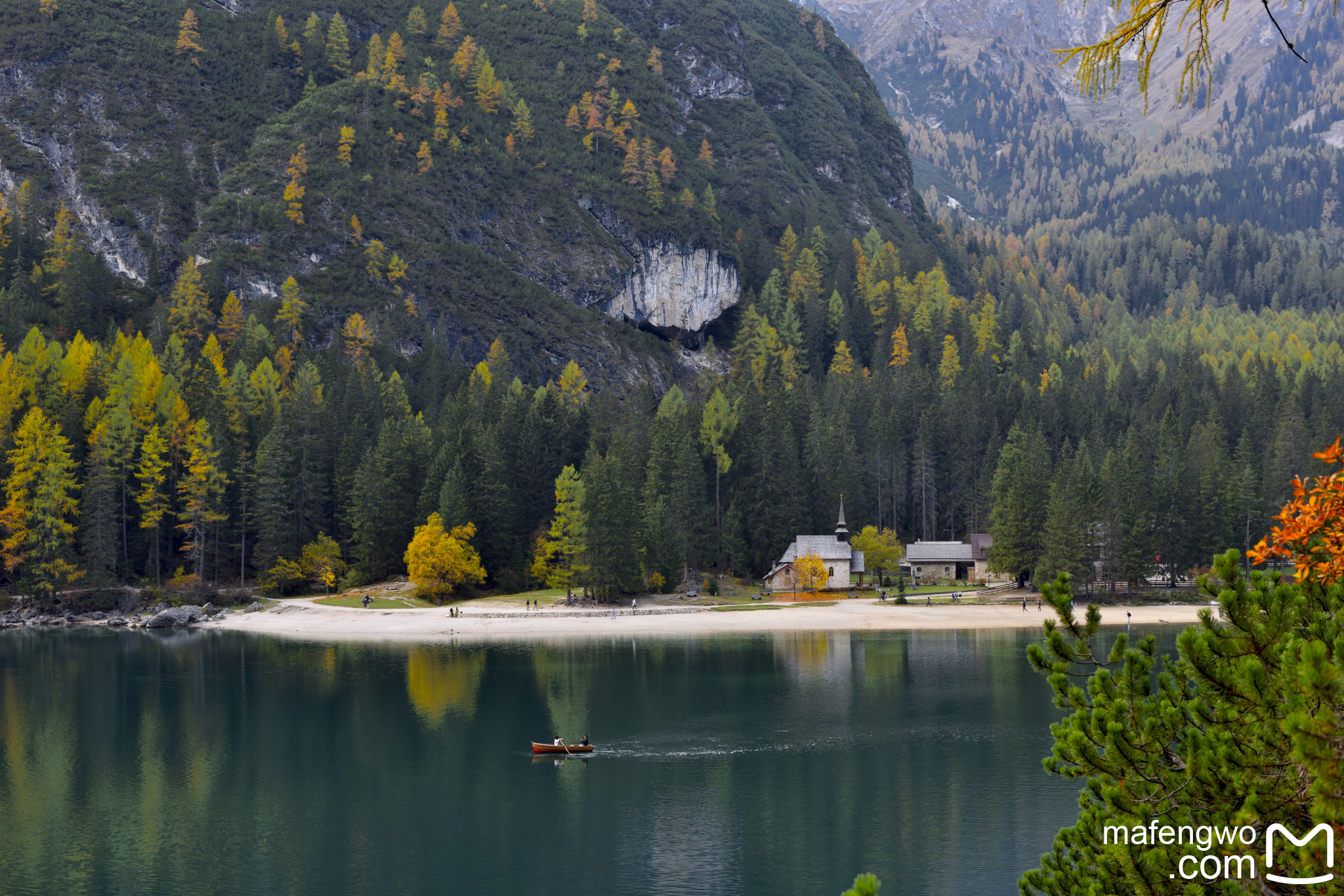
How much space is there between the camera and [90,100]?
161 meters

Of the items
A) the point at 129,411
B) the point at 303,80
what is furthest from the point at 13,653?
the point at 303,80

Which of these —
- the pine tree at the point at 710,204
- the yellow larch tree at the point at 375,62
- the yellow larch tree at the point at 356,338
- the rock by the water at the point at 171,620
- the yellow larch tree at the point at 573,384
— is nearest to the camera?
the rock by the water at the point at 171,620

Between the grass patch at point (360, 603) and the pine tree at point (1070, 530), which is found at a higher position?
the pine tree at point (1070, 530)

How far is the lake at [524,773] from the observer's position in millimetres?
37469

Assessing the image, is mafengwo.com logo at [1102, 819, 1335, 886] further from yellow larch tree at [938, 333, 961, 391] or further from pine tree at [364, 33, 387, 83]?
pine tree at [364, 33, 387, 83]

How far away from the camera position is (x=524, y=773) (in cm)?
4931

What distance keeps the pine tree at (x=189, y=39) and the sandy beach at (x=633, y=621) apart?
393 feet

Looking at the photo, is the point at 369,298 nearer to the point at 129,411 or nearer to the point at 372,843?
the point at 129,411

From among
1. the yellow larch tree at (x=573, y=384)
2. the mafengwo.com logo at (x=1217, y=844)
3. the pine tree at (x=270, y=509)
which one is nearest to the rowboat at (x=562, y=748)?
the mafengwo.com logo at (x=1217, y=844)

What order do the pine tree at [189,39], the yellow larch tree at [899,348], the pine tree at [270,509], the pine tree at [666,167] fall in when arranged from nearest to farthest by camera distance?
the pine tree at [270,509] < the yellow larch tree at [899,348] < the pine tree at [189,39] < the pine tree at [666,167]

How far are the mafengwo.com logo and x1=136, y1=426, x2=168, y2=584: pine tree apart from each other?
104m

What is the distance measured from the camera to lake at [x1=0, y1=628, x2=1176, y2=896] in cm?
3747

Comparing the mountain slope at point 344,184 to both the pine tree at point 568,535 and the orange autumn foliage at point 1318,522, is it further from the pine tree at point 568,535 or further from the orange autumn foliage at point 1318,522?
the orange autumn foliage at point 1318,522

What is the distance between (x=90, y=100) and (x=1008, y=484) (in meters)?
146
